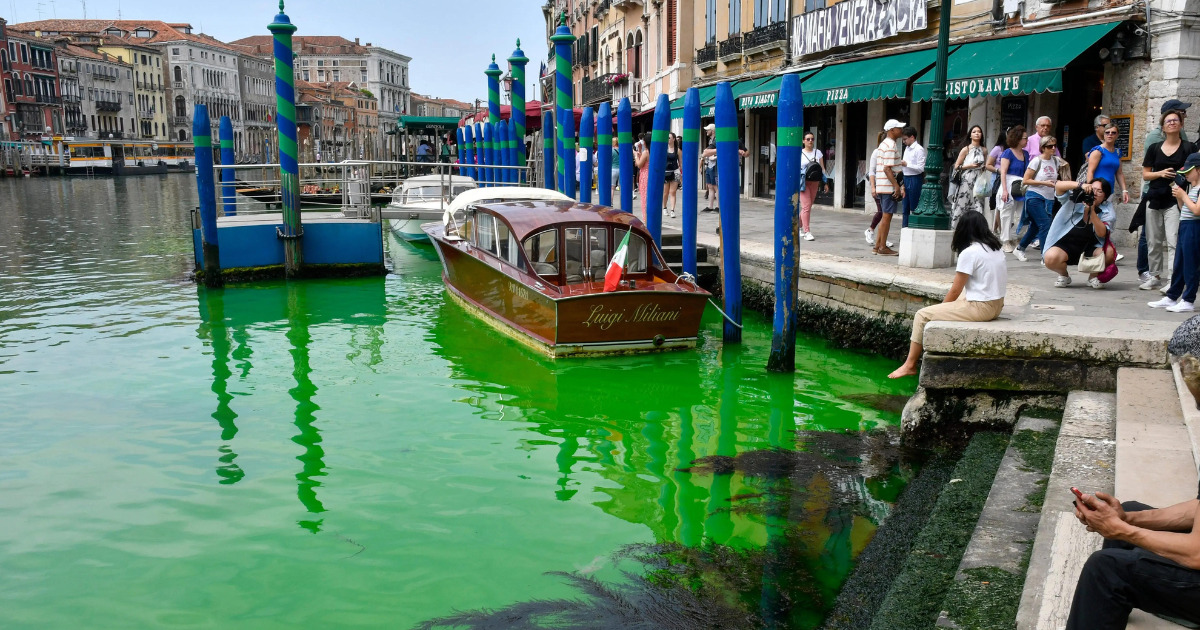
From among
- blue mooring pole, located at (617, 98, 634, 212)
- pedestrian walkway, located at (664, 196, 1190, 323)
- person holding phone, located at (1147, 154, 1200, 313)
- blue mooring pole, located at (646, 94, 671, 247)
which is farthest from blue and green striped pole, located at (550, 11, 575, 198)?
person holding phone, located at (1147, 154, 1200, 313)

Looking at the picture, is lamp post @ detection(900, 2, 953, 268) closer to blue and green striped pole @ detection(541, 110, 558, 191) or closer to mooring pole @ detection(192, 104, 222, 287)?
mooring pole @ detection(192, 104, 222, 287)

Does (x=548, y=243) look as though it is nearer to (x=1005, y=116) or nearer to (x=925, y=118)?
(x=1005, y=116)

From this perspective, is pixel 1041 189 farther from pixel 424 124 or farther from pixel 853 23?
pixel 424 124

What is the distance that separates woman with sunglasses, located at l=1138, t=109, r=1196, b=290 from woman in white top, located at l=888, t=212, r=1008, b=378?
206 centimetres

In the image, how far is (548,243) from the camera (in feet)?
34.3

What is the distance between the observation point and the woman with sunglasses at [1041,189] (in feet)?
34.1

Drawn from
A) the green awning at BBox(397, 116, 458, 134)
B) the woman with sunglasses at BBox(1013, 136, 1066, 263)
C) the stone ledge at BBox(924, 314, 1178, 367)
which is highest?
the green awning at BBox(397, 116, 458, 134)

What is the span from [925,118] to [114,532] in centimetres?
1412

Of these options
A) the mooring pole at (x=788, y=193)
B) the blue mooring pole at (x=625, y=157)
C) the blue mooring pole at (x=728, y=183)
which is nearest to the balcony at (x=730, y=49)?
the blue mooring pole at (x=625, y=157)

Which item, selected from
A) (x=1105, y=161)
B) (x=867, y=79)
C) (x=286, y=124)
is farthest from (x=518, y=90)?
(x=1105, y=161)

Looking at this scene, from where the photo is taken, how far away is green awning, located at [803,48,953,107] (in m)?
14.9

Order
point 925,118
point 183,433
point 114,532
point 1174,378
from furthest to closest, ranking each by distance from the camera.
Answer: point 925,118, point 183,433, point 114,532, point 1174,378

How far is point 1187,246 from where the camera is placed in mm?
7754

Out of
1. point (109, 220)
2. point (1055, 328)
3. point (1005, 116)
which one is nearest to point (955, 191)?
point (1005, 116)
